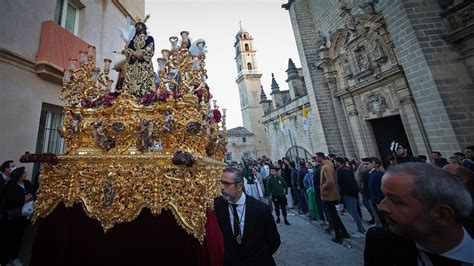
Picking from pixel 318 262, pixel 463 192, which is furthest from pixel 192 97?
pixel 318 262

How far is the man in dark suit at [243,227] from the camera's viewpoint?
199 cm

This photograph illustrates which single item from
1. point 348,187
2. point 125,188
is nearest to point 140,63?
point 125,188

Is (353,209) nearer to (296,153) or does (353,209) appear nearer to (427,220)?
(427,220)

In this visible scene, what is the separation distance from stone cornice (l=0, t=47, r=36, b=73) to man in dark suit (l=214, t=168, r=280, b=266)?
21.3ft

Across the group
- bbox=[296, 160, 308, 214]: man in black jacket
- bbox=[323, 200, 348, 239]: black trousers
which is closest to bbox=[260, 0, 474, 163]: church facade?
bbox=[296, 160, 308, 214]: man in black jacket

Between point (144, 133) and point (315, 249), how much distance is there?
4444mm

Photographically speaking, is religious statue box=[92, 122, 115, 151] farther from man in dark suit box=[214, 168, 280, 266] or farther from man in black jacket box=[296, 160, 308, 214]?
man in black jacket box=[296, 160, 308, 214]

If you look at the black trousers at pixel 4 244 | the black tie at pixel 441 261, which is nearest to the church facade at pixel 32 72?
the black trousers at pixel 4 244

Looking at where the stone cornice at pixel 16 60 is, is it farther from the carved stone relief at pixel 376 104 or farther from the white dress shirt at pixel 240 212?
the carved stone relief at pixel 376 104

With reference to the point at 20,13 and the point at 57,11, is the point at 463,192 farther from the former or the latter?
the point at 57,11

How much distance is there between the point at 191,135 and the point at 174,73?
1211 millimetres

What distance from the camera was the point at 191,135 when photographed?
9.37 feet

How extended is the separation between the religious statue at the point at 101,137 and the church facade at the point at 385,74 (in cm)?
973

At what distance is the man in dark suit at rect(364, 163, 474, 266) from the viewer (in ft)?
3.10
